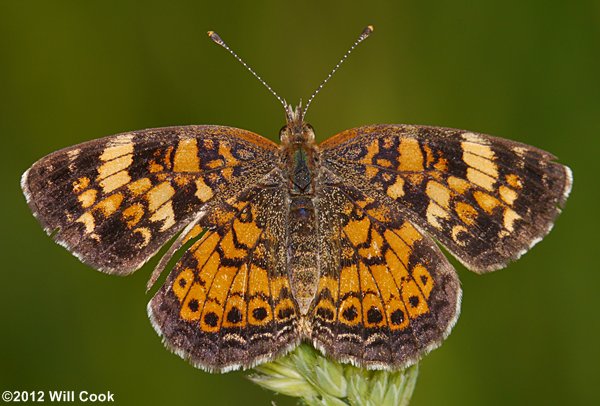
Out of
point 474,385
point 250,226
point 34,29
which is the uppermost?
point 34,29

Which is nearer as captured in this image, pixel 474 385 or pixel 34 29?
pixel 474 385

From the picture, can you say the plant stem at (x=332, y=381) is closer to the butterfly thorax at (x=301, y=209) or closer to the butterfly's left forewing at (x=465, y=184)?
the butterfly thorax at (x=301, y=209)

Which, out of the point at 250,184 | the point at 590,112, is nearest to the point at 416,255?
the point at 250,184

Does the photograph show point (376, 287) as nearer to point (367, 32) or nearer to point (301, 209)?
point (301, 209)

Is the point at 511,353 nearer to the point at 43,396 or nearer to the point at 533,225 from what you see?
the point at 533,225

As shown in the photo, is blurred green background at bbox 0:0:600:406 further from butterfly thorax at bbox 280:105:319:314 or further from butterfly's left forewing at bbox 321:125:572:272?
butterfly thorax at bbox 280:105:319:314
